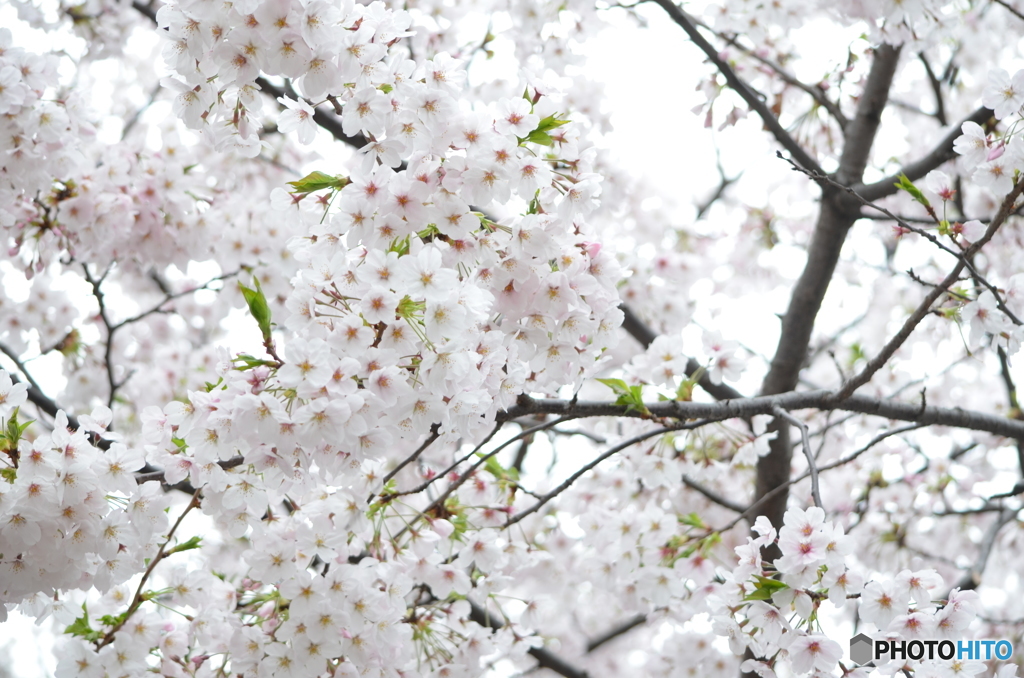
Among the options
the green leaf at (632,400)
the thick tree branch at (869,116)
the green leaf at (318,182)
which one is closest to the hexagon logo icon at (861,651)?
the green leaf at (632,400)

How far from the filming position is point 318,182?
207 cm

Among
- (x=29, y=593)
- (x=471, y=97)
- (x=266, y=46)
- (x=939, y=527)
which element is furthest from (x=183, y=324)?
(x=939, y=527)

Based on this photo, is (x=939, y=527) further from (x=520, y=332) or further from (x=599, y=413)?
(x=520, y=332)

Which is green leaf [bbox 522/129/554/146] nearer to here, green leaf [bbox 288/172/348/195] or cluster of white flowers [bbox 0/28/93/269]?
green leaf [bbox 288/172/348/195]

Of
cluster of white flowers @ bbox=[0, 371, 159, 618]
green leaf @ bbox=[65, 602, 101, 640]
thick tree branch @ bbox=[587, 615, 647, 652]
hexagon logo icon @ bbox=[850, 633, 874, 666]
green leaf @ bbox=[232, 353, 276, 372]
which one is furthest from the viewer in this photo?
thick tree branch @ bbox=[587, 615, 647, 652]

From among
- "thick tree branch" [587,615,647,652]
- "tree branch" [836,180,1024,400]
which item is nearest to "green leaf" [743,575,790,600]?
"tree branch" [836,180,1024,400]

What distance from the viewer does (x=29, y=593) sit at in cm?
216

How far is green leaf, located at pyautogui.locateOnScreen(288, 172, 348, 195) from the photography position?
206 centimetres

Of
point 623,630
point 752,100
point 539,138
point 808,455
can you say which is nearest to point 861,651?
point 808,455

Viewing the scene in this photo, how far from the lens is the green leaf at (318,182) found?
206cm

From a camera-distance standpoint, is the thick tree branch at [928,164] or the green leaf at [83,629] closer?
the green leaf at [83,629]

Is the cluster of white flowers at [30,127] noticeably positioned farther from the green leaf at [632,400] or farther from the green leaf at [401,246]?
the green leaf at [632,400]

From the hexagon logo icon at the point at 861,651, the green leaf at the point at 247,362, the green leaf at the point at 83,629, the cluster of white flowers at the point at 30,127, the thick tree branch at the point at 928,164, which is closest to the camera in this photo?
the green leaf at the point at 247,362

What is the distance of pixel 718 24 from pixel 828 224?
1065 mm
